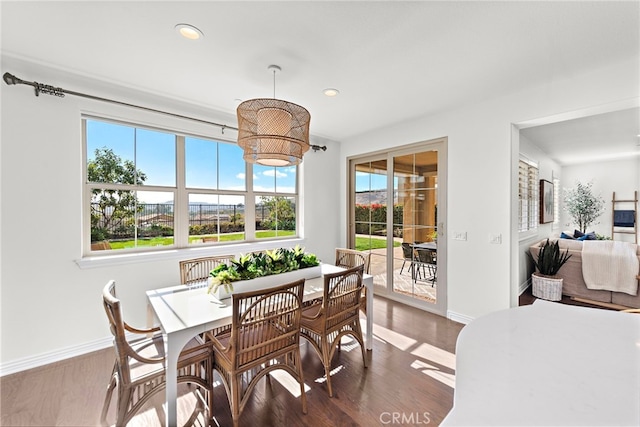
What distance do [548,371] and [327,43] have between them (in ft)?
7.27

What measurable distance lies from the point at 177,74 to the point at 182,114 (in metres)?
0.78

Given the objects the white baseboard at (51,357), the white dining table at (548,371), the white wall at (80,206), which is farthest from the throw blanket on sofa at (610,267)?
the white baseboard at (51,357)

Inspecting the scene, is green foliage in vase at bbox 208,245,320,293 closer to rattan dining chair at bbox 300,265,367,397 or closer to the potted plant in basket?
rattan dining chair at bbox 300,265,367,397

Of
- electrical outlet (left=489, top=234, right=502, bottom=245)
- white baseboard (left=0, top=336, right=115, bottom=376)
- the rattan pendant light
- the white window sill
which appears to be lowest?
white baseboard (left=0, top=336, right=115, bottom=376)

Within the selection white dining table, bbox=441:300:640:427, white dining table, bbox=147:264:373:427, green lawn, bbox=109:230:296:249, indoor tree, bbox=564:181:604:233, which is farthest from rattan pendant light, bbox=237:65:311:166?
indoor tree, bbox=564:181:604:233

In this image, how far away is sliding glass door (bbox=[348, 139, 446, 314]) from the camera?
11.9 feet

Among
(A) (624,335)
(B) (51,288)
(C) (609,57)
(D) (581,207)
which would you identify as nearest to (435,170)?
(C) (609,57)

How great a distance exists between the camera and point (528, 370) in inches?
29.9

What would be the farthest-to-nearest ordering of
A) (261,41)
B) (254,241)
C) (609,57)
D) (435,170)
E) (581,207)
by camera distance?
(581,207), (254,241), (435,170), (609,57), (261,41)

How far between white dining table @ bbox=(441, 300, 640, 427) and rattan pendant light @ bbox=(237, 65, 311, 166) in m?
1.78

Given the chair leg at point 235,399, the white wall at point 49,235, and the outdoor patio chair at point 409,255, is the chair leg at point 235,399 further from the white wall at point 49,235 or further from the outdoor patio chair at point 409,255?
the outdoor patio chair at point 409,255

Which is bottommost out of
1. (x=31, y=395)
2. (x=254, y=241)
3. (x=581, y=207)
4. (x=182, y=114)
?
(x=31, y=395)

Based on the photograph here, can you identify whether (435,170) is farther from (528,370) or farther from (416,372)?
(528,370)

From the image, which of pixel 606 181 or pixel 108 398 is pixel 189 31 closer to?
pixel 108 398
